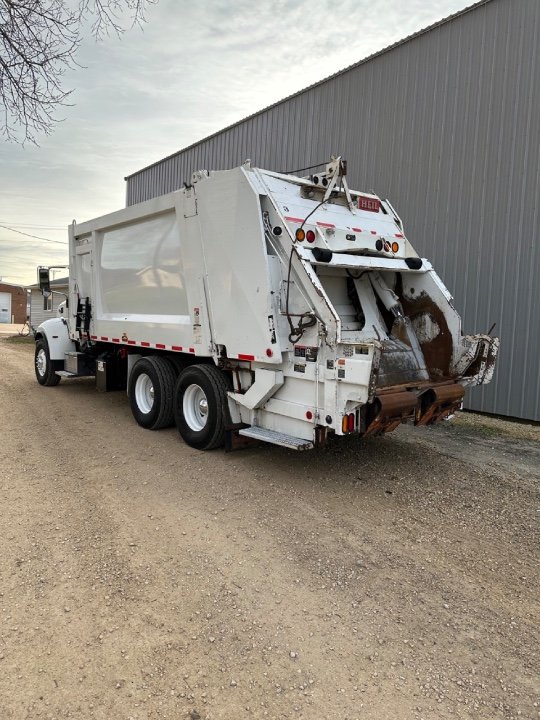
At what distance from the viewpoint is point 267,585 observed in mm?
3438

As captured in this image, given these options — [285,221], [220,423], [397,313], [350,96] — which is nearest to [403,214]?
[350,96]

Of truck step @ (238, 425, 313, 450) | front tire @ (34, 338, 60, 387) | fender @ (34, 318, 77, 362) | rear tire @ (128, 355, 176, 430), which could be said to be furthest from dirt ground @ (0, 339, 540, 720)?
front tire @ (34, 338, 60, 387)

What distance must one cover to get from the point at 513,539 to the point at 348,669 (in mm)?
2126

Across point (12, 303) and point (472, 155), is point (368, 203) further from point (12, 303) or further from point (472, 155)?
point (12, 303)

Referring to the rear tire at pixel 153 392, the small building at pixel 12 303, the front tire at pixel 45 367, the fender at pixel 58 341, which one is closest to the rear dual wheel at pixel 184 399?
the rear tire at pixel 153 392

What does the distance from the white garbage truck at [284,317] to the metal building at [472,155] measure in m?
2.65

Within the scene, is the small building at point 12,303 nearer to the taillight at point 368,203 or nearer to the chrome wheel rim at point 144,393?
the chrome wheel rim at point 144,393

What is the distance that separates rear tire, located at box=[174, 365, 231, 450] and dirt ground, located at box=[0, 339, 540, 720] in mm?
247

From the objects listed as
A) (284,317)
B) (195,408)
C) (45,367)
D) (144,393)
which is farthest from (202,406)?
(45,367)

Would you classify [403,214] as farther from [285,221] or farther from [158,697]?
[158,697]

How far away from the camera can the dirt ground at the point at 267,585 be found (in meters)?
2.52

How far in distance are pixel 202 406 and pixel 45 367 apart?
225 inches

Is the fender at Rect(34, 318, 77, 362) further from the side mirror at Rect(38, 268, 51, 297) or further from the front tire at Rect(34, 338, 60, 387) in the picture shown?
the side mirror at Rect(38, 268, 51, 297)

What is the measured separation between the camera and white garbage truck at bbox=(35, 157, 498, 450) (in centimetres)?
506
